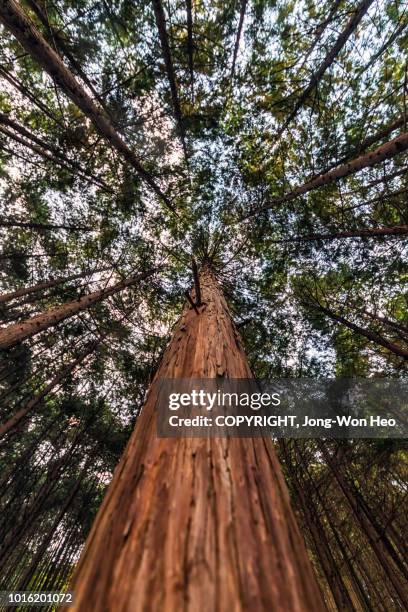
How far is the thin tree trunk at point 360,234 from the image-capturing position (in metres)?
3.90

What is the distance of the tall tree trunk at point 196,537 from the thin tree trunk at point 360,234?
14.4ft

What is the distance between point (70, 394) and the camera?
702 centimetres

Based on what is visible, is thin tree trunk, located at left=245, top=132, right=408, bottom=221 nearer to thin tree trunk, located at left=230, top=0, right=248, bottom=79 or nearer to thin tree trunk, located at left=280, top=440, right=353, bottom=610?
thin tree trunk, located at left=230, top=0, right=248, bottom=79

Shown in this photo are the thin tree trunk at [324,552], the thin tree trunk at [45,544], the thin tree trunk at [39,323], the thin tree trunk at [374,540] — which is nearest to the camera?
the thin tree trunk at [374,540]

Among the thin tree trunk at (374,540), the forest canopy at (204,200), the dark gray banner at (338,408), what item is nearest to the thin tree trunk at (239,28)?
the forest canopy at (204,200)

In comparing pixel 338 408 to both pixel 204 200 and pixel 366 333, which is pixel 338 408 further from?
pixel 204 200

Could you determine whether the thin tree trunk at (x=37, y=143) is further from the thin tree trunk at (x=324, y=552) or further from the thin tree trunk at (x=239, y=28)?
the thin tree trunk at (x=324, y=552)

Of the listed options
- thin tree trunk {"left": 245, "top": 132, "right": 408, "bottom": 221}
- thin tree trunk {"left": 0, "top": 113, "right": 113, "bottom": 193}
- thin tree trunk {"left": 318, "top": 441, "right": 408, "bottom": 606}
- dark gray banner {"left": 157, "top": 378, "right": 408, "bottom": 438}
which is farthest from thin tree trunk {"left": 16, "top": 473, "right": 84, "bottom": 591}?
thin tree trunk {"left": 245, "top": 132, "right": 408, "bottom": 221}

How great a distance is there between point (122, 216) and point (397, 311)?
662cm

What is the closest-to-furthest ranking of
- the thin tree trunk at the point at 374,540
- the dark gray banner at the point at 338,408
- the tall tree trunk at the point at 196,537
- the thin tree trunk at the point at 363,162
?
the tall tree trunk at the point at 196,537 → the thin tree trunk at the point at 363,162 → the thin tree trunk at the point at 374,540 → the dark gray banner at the point at 338,408

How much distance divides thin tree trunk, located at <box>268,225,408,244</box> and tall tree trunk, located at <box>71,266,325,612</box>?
4375 mm

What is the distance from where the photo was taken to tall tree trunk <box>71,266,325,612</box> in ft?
1.57

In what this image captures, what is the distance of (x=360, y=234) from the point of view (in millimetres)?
4492

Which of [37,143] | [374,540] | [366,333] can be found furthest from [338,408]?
[37,143]
